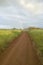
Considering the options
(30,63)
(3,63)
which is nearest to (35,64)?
(30,63)

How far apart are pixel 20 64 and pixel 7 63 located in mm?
806

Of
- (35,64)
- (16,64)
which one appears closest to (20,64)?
(16,64)

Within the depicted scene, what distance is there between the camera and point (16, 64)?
11469 mm

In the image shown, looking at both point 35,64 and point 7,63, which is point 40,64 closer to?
point 35,64

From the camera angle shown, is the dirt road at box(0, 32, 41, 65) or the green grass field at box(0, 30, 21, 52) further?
the green grass field at box(0, 30, 21, 52)

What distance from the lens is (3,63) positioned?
11539mm

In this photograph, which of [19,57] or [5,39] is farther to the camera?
[5,39]

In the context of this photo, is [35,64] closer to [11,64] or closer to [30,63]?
[30,63]

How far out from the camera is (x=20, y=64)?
11.6 m

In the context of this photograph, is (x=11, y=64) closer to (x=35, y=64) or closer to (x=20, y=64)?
(x=20, y=64)

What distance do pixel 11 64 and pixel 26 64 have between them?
0.97 meters

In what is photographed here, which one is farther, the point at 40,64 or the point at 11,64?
the point at 40,64

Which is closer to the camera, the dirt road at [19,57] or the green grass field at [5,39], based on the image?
the dirt road at [19,57]

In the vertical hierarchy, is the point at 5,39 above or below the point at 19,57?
above
